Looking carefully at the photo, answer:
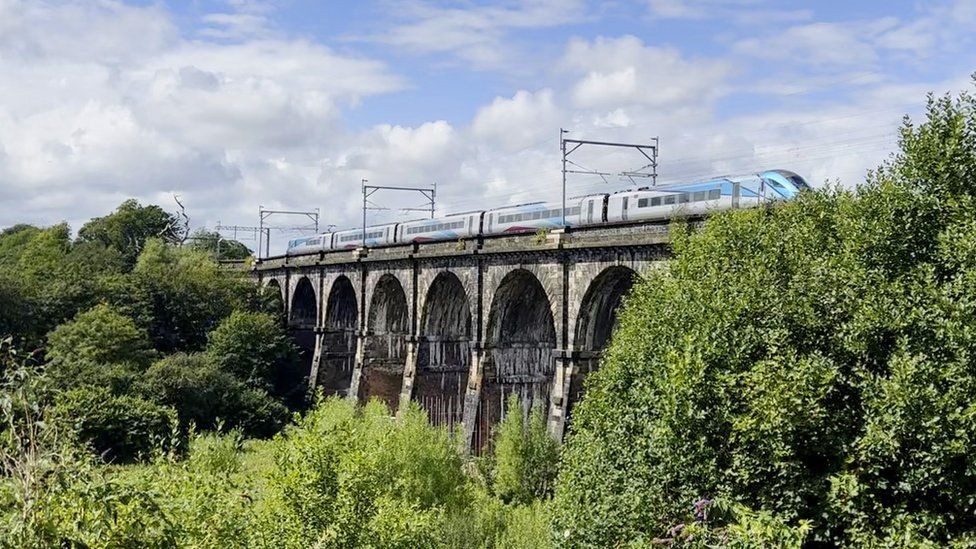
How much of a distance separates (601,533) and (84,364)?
3205cm

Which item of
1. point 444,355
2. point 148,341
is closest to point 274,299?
point 148,341

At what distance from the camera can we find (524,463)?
27594mm

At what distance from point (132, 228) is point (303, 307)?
104 feet

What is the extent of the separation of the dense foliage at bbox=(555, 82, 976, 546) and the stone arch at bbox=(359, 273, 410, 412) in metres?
27.5

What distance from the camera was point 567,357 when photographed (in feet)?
87.5

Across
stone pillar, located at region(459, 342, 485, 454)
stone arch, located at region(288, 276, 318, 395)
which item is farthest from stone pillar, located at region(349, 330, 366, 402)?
stone pillar, located at region(459, 342, 485, 454)

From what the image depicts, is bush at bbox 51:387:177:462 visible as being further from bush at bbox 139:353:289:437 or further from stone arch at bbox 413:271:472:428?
stone arch at bbox 413:271:472:428

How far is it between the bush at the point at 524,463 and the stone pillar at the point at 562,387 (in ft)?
1.88

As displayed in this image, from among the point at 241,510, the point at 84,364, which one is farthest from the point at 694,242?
the point at 84,364

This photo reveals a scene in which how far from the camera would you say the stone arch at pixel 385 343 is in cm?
4156

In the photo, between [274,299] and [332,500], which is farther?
[274,299]

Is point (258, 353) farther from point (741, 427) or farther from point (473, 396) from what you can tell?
point (741, 427)

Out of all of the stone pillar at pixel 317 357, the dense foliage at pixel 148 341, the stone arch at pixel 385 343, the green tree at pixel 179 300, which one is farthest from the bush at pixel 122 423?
the green tree at pixel 179 300

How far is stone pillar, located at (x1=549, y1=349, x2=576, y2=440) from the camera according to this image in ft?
87.1
